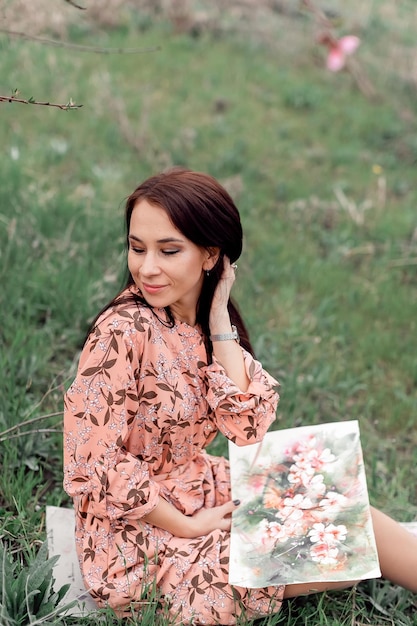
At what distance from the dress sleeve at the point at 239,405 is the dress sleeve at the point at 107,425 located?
10.1 inches

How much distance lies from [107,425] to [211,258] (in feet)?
1.80

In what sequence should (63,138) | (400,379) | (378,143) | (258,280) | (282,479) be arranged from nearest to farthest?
(282,479)
(400,379)
(258,280)
(63,138)
(378,143)

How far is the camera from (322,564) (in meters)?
2.17

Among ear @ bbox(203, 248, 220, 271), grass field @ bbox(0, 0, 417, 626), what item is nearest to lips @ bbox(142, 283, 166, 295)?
ear @ bbox(203, 248, 220, 271)

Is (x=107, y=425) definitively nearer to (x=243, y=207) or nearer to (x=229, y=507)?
(x=229, y=507)

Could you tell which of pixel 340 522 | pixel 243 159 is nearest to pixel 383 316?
pixel 243 159

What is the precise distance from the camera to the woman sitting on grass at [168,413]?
204 cm

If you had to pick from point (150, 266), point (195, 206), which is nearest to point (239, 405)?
point (150, 266)

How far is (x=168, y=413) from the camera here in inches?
85.6

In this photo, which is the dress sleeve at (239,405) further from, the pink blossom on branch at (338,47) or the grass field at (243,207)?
the pink blossom on branch at (338,47)

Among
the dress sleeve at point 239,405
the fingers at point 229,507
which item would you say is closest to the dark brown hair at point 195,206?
the dress sleeve at point 239,405

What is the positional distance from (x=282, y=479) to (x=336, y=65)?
9.13 feet

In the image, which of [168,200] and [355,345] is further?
[355,345]

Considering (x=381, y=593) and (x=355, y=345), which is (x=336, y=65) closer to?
(x=355, y=345)
